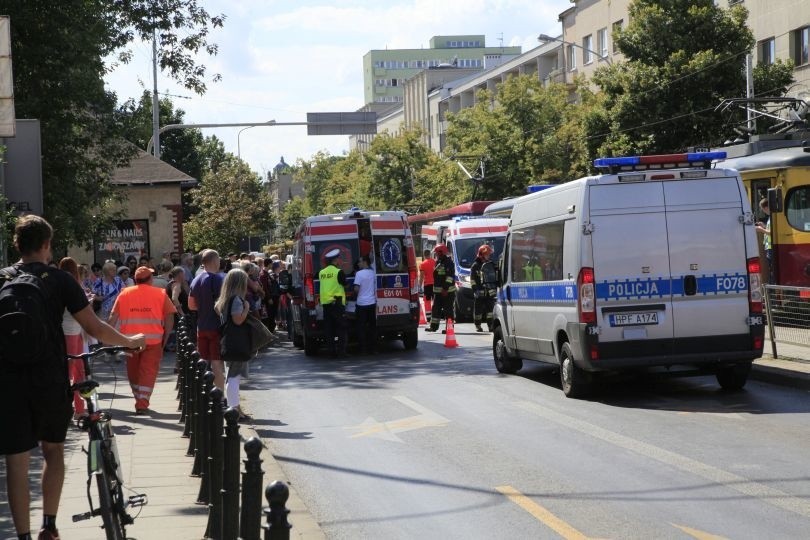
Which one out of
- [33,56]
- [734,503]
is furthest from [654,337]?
[33,56]

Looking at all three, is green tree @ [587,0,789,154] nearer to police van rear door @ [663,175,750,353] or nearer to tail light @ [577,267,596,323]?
police van rear door @ [663,175,750,353]

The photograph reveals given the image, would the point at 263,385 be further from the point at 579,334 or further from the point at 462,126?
the point at 462,126

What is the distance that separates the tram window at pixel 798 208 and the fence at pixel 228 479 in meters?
14.0

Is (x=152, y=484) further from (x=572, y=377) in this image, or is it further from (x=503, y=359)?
(x=503, y=359)

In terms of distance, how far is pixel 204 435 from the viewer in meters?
8.79

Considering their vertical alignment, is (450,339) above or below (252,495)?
below

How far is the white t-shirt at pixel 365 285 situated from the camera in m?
21.8

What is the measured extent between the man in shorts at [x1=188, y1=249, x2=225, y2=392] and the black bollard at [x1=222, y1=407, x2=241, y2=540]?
23.3ft

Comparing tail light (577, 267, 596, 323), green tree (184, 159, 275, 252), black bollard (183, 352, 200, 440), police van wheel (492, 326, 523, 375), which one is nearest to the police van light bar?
tail light (577, 267, 596, 323)

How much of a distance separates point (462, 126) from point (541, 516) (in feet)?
213

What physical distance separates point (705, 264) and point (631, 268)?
Result: 32.5 inches

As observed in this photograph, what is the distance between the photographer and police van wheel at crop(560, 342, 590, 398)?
45.3 ft

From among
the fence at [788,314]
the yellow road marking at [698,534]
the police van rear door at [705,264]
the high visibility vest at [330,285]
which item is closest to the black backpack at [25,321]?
the yellow road marking at [698,534]

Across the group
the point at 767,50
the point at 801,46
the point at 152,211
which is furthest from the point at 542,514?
Result: the point at 767,50
